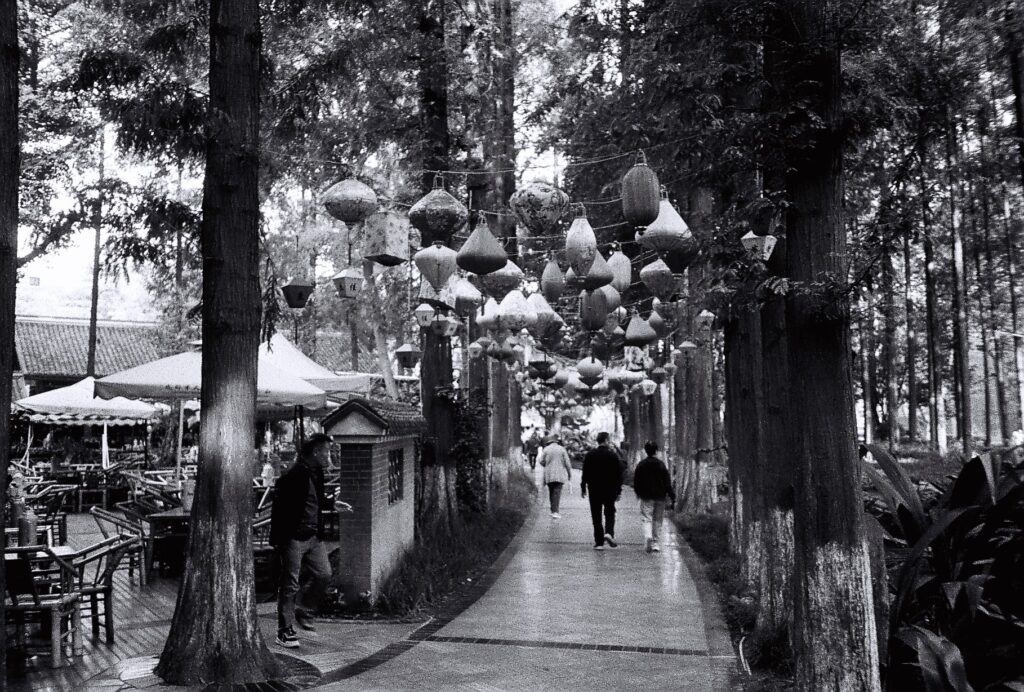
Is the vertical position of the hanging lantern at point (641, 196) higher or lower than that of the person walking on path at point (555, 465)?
higher

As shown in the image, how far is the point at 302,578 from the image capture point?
30.0ft

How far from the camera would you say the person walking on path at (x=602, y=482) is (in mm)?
15844

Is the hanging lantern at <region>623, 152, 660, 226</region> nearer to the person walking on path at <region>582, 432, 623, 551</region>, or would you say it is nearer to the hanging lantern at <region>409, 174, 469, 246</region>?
the hanging lantern at <region>409, 174, 469, 246</region>

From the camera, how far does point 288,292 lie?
11312 millimetres

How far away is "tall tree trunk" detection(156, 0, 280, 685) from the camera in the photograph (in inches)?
274

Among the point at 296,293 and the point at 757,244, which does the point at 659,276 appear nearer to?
the point at 757,244

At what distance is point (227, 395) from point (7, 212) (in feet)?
11.1

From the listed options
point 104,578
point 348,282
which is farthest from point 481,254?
point 104,578

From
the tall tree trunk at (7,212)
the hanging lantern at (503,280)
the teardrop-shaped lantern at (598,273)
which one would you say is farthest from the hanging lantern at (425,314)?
the tall tree trunk at (7,212)

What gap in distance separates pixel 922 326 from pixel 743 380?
88.5ft

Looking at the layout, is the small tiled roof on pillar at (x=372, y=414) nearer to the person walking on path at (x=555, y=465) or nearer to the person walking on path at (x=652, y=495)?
the person walking on path at (x=652, y=495)

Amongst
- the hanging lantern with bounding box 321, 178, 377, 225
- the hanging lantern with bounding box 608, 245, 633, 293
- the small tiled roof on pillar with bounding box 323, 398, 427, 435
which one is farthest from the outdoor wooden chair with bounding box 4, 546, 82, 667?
the hanging lantern with bounding box 608, 245, 633, 293

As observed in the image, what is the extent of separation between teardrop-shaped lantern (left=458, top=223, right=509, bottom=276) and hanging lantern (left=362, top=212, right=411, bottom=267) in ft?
3.35

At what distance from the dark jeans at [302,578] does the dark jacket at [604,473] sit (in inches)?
283
